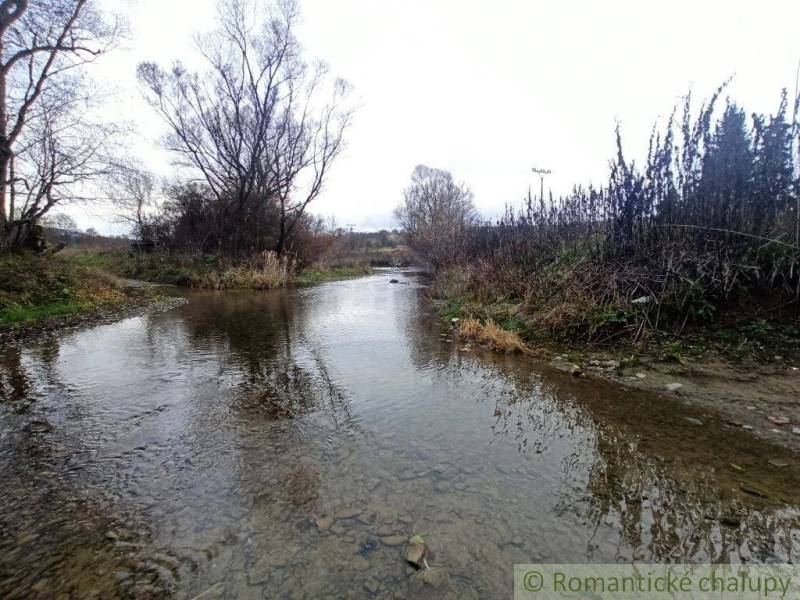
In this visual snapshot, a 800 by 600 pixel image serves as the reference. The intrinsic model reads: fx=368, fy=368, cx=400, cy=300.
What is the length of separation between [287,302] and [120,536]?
1039 cm

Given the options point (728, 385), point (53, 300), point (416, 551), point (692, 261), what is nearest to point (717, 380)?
point (728, 385)

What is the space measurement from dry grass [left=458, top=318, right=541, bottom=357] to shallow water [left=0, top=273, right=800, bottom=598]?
2.78 ft

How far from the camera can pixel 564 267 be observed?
7.10 m

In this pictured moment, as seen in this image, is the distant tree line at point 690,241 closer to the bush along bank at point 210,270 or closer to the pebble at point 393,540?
the pebble at point 393,540

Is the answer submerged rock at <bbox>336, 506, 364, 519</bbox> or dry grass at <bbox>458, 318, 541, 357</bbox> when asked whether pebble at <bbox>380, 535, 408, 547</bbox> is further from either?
dry grass at <bbox>458, 318, 541, 357</bbox>

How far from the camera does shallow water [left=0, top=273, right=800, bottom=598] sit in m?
1.79

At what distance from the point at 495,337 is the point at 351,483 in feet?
12.8

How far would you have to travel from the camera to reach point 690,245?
5363mm

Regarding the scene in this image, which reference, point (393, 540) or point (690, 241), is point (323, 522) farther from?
point (690, 241)

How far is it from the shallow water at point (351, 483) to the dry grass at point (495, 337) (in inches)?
33.3

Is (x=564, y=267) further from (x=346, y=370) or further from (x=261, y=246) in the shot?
(x=261, y=246)

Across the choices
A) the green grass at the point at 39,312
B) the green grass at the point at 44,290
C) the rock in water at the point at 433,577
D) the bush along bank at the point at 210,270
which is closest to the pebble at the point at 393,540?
the rock in water at the point at 433,577

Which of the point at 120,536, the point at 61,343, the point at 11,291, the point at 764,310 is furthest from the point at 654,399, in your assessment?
the point at 11,291

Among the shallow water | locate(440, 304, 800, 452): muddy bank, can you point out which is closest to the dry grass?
locate(440, 304, 800, 452): muddy bank
